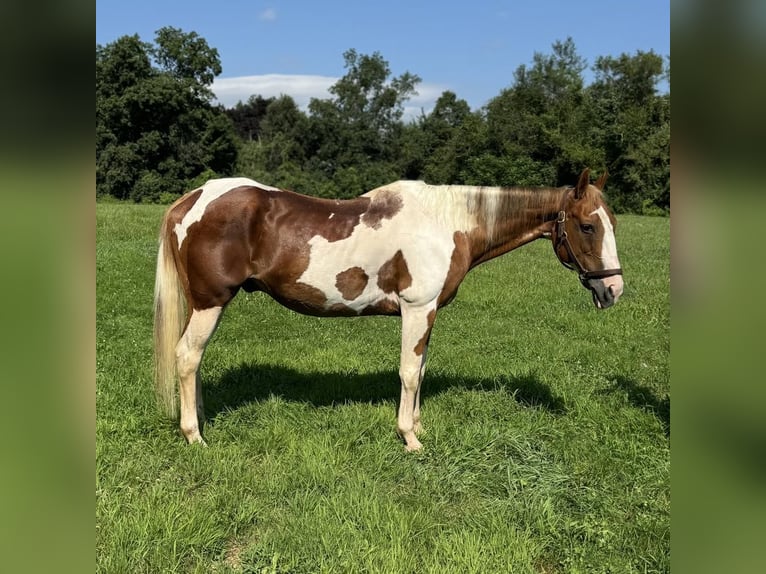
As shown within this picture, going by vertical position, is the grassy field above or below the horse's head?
below

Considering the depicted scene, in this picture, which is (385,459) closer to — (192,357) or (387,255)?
(387,255)

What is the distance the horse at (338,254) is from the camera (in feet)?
13.6

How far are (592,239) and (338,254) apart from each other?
6.72 feet

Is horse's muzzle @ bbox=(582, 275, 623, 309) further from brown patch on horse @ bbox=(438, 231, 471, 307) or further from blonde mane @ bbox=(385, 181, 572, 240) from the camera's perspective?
brown patch on horse @ bbox=(438, 231, 471, 307)

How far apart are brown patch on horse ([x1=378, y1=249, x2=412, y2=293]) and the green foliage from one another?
40.1m

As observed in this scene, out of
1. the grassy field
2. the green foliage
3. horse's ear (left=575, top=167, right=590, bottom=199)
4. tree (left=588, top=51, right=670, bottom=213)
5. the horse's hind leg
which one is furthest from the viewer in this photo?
the green foliage

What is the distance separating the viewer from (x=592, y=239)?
4195mm

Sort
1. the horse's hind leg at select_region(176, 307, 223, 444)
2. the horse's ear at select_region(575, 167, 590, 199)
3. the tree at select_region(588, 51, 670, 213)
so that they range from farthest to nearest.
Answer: the tree at select_region(588, 51, 670, 213)
the horse's hind leg at select_region(176, 307, 223, 444)
the horse's ear at select_region(575, 167, 590, 199)

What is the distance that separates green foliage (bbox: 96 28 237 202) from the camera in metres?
41.3

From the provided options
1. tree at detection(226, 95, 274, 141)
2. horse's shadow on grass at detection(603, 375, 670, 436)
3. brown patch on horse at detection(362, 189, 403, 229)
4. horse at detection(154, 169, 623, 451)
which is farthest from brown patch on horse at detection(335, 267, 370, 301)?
tree at detection(226, 95, 274, 141)

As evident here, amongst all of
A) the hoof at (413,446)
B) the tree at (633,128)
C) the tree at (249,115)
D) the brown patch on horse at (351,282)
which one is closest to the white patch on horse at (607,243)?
the brown patch on horse at (351,282)

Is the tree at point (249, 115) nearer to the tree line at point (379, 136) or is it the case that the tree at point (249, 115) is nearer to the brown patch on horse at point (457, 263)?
the tree line at point (379, 136)

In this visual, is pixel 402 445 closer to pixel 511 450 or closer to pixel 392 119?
pixel 511 450
